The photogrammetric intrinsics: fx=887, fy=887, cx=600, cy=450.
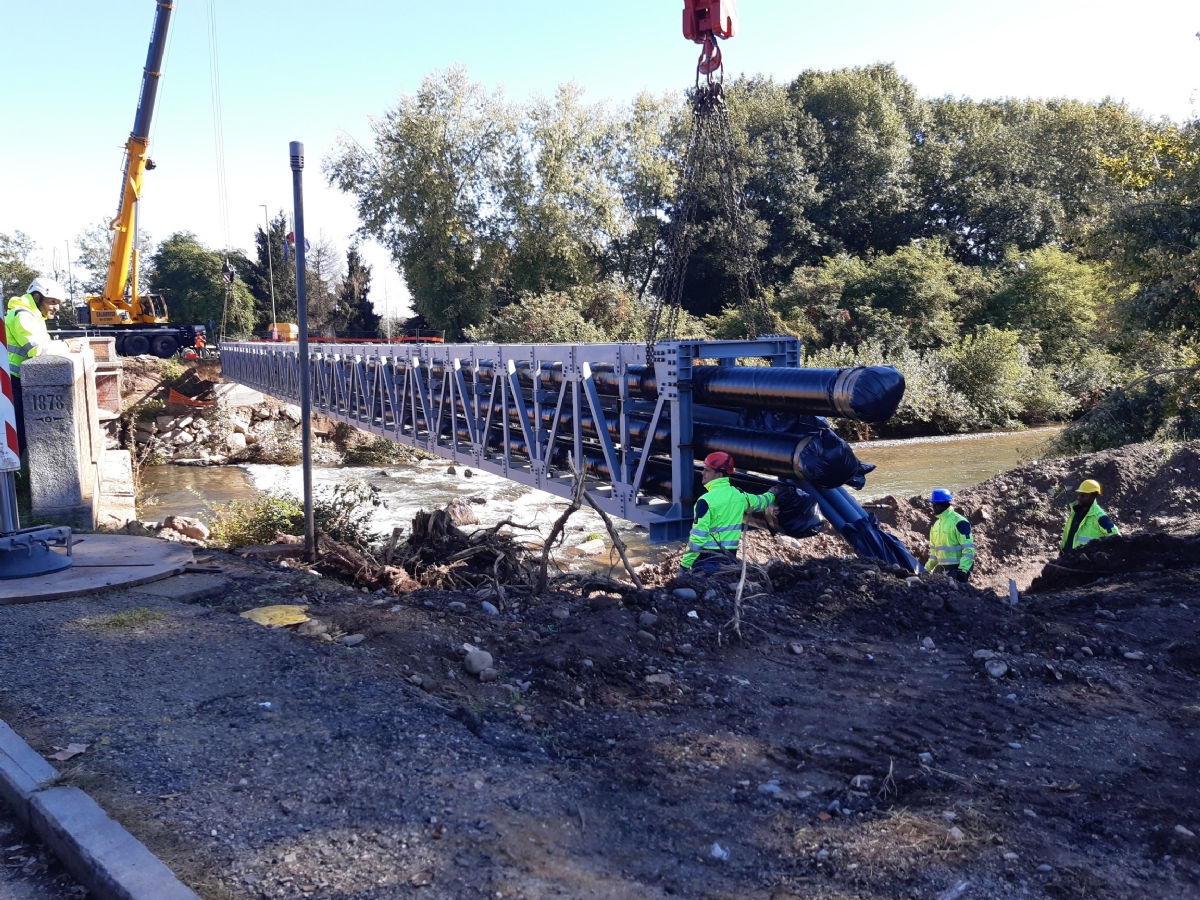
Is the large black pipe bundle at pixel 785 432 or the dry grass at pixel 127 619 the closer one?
the dry grass at pixel 127 619

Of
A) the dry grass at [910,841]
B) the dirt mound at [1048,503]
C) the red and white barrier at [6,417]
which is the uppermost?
the red and white barrier at [6,417]

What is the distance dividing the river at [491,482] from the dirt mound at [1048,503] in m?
3.32

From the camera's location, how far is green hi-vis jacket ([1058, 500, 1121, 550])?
9.01 meters

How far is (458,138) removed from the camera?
3609cm

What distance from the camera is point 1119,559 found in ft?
28.0

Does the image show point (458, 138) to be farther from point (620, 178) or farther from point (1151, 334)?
point (1151, 334)

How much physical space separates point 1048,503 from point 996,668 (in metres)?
8.06

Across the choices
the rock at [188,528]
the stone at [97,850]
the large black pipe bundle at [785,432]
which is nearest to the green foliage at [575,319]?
the rock at [188,528]

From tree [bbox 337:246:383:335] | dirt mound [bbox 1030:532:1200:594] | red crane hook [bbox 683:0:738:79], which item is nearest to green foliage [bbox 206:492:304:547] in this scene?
red crane hook [bbox 683:0:738:79]

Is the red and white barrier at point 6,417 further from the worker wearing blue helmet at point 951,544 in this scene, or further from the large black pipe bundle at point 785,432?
the worker wearing blue helmet at point 951,544

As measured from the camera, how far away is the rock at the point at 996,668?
5023 mm

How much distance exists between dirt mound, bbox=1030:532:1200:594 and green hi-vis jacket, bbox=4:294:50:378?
33.5 ft

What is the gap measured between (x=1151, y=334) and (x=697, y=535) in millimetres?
12834

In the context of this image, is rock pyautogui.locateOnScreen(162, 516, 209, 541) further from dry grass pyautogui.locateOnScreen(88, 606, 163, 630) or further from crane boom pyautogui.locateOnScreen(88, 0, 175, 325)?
crane boom pyautogui.locateOnScreen(88, 0, 175, 325)
